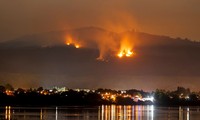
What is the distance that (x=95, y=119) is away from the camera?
9844 centimetres

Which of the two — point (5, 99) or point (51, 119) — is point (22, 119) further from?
point (5, 99)

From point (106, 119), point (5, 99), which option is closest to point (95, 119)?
point (106, 119)

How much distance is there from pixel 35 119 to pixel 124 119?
1595 centimetres

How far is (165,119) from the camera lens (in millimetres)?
103688

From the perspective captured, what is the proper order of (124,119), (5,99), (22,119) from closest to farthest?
(22,119), (124,119), (5,99)

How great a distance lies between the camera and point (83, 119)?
101438mm

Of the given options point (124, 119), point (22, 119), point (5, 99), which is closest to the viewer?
point (22, 119)

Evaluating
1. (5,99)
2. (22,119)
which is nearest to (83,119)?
(22,119)

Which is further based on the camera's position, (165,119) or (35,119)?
(165,119)

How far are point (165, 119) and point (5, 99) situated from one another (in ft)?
349

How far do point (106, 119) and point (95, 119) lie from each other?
6.68ft

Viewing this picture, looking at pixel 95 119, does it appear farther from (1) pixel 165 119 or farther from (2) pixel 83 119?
(1) pixel 165 119

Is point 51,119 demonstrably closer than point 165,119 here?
Yes

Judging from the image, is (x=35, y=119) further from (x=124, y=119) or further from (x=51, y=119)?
(x=124, y=119)
